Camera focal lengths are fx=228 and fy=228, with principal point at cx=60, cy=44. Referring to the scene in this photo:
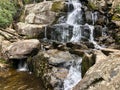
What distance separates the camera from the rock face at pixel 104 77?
15.2ft

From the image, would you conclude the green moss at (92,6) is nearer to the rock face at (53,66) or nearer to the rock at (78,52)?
the rock at (78,52)

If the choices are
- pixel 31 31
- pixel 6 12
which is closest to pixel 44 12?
pixel 31 31

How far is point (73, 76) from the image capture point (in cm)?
1021

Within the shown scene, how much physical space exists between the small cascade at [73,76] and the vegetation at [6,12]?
6.97 m

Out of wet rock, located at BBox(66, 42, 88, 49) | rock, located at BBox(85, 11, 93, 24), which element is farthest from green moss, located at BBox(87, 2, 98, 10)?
wet rock, located at BBox(66, 42, 88, 49)

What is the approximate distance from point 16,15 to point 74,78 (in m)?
10.1

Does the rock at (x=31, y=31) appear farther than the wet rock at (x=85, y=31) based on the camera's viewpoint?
Yes

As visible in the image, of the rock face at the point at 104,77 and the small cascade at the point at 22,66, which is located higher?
the rock face at the point at 104,77

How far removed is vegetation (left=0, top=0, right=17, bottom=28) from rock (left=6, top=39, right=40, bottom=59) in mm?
3472

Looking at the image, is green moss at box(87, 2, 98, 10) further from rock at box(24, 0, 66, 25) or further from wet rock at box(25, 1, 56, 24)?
wet rock at box(25, 1, 56, 24)

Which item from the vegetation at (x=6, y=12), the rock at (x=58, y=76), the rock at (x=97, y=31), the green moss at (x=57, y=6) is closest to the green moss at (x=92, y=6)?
the rock at (x=97, y=31)

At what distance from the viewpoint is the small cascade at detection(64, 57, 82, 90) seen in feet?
31.3

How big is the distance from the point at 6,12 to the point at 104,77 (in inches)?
534

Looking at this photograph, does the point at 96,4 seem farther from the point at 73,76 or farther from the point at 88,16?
the point at 73,76
